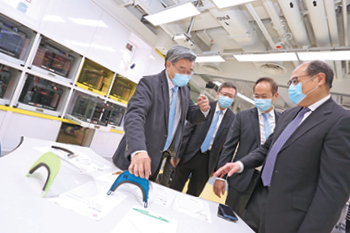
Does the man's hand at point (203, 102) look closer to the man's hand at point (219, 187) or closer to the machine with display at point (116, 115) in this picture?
the man's hand at point (219, 187)

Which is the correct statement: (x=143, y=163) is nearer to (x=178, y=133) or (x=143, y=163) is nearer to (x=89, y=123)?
(x=178, y=133)

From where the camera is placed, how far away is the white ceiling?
9.97 feet

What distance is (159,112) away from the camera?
1350mm

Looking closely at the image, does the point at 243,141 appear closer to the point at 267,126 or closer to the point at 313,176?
the point at 267,126

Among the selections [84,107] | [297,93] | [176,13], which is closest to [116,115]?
[84,107]

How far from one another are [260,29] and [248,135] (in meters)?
3.33

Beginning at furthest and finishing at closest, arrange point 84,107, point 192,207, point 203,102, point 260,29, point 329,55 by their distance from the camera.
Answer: point 260,29 → point 84,107 → point 329,55 → point 203,102 → point 192,207

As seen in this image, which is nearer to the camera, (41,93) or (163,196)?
(163,196)

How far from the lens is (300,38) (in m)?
3.59

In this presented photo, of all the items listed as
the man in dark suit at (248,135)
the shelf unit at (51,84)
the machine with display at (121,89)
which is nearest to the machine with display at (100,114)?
the shelf unit at (51,84)

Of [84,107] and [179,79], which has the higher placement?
[179,79]

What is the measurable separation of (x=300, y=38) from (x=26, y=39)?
456 cm

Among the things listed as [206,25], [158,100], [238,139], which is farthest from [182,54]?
[206,25]

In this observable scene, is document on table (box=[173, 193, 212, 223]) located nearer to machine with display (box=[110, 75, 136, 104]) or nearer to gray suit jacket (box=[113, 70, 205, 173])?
gray suit jacket (box=[113, 70, 205, 173])
